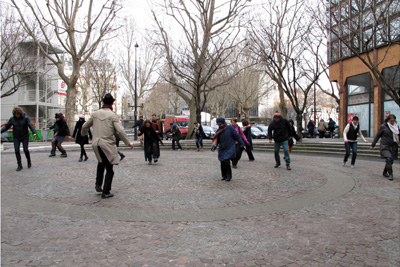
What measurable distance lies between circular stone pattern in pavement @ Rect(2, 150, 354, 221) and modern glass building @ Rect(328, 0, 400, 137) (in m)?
7.72

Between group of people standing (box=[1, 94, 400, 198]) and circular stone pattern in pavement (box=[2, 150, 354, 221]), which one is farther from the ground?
group of people standing (box=[1, 94, 400, 198])

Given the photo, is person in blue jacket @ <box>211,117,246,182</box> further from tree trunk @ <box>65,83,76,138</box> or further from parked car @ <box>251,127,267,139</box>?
tree trunk @ <box>65,83,76,138</box>

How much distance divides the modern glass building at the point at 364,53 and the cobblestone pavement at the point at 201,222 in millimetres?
8261

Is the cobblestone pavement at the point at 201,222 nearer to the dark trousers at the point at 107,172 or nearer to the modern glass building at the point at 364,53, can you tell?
the dark trousers at the point at 107,172

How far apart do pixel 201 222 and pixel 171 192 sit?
5.98ft

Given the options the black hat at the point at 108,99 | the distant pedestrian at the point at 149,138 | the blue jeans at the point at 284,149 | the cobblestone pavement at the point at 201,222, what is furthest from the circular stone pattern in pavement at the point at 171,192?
the black hat at the point at 108,99

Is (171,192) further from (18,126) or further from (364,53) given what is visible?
(364,53)

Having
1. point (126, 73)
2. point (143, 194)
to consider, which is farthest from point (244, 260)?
point (126, 73)

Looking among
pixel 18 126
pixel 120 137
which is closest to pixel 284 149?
pixel 120 137

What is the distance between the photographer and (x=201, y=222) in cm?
425

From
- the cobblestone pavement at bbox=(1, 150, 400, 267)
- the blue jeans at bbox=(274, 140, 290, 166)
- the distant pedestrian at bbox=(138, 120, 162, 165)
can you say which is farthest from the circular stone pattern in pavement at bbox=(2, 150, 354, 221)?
the distant pedestrian at bbox=(138, 120, 162, 165)

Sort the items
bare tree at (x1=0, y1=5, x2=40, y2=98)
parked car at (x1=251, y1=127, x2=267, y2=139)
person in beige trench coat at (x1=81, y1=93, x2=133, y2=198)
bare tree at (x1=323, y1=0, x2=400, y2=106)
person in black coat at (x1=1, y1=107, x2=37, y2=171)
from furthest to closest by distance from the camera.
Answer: parked car at (x1=251, y1=127, x2=267, y2=139) < bare tree at (x1=0, y1=5, x2=40, y2=98) < bare tree at (x1=323, y1=0, x2=400, y2=106) < person in black coat at (x1=1, y1=107, x2=37, y2=171) < person in beige trench coat at (x1=81, y1=93, x2=133, y2=198)

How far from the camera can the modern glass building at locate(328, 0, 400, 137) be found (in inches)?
498

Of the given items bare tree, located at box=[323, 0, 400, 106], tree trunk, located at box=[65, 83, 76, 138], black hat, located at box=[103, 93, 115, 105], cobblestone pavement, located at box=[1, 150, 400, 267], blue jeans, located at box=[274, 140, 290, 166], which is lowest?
cobblestone pavement, located at box=[1, 150, 400, 267]
